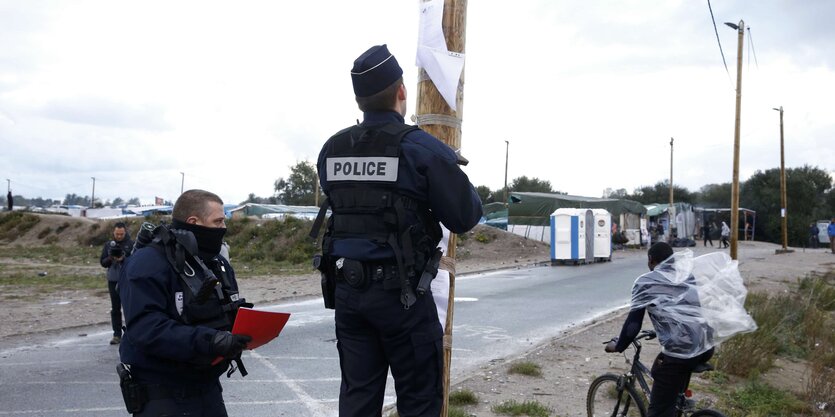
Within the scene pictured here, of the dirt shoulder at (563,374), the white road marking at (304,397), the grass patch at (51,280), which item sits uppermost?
the dirt shoulder at (563,374)

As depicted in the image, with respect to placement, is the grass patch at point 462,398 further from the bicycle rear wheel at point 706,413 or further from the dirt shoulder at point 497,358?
the bicycle rear wheel at point 706,413

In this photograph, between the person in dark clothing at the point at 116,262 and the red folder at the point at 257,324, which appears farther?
the person in dark clothing at the point at 116,262

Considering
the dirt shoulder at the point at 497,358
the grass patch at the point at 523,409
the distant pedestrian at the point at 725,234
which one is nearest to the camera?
the grass patch at the point at 523,409

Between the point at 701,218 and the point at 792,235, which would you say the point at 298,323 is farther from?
the point at 792,235

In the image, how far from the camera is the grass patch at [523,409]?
5848 millimetres

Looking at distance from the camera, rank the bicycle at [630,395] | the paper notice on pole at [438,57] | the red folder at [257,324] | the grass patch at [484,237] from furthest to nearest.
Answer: the grass patch at [484,237] → the bicycle at [630,395] → the paper notice on pole at [438,57] → the red folder at [257,324]

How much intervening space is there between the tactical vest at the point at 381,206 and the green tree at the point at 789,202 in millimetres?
66016

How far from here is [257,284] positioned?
19203mm

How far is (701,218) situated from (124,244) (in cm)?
5080

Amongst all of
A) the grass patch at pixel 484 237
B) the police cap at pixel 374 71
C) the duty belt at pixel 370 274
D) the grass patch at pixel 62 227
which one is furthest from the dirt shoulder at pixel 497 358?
the grass patch at pixel 62 227

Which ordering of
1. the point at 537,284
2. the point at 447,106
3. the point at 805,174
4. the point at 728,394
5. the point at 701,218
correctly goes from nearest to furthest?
the point at 447,106 → the point at 728,394 → the point at 537,284 → the point at 701,218 → the point at 805,174

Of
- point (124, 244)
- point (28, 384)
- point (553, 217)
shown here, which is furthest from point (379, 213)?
point (553, 217)

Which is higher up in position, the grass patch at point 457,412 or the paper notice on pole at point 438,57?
the paper notice on pole at point 438,57

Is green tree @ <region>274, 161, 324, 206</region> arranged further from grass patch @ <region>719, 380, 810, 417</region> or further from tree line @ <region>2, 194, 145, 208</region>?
grass patch @ <region>719, 380, 810, 417</region>
